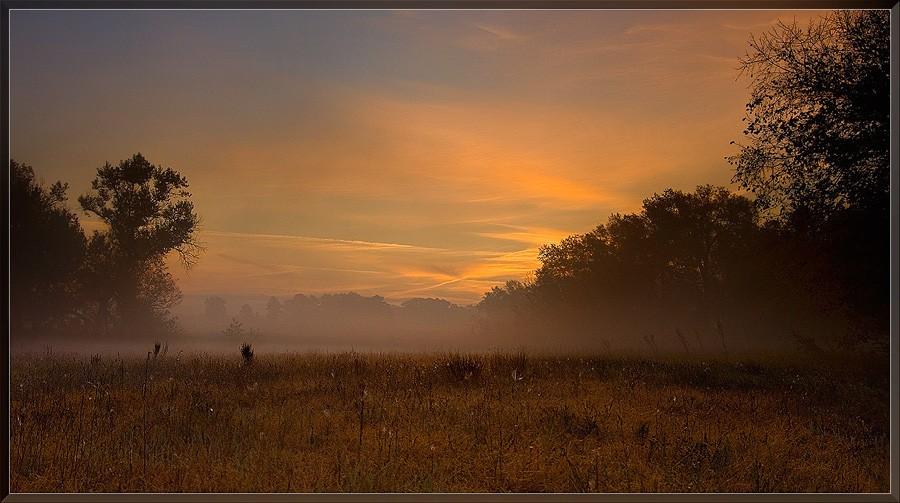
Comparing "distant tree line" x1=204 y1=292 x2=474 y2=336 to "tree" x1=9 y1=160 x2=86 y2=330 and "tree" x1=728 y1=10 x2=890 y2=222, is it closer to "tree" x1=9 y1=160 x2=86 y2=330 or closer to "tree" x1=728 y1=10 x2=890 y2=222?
"tree" x1=9 y1=160 x2=86 y2=330

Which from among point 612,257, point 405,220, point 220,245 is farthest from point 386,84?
point 612,257

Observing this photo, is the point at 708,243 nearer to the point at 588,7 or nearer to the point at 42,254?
the point at 588,7

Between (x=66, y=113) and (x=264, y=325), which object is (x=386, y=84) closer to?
(x=66, y=113)

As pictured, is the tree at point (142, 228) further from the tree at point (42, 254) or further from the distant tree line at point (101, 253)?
the tree at point (42, 254)

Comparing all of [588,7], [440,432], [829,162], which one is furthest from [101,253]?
[829,162]

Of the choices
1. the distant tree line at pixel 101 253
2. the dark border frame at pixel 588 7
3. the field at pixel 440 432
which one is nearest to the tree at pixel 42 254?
the distant tree line at pixel 101 253

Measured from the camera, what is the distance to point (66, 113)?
453 inches

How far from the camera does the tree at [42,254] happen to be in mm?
19609

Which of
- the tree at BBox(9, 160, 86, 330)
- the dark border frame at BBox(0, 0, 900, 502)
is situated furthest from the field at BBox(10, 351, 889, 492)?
the tree at BBox(9, 160, 86, 330)

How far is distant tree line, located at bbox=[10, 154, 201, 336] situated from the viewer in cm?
1923

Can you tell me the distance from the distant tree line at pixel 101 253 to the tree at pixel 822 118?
13.7 m

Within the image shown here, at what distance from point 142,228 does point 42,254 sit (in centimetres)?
309

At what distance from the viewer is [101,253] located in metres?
22.6

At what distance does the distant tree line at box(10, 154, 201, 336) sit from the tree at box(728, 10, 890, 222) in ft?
44.8
